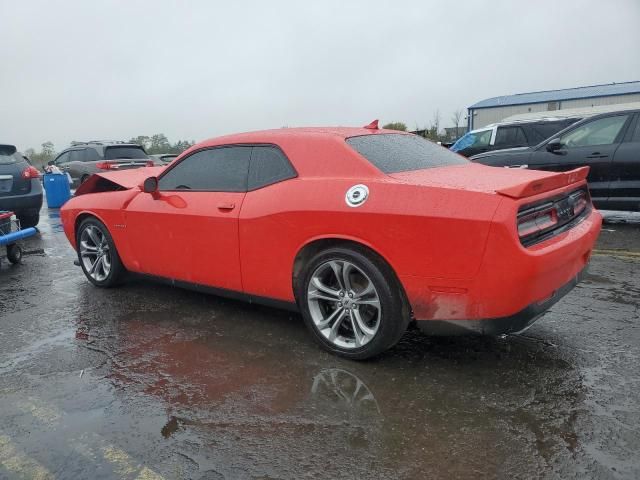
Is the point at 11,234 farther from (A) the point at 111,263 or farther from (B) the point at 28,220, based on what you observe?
(B) the point at 28,220

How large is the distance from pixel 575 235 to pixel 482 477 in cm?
167

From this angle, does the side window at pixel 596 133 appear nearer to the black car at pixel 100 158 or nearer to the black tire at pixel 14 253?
the black tire at pixel 14 253

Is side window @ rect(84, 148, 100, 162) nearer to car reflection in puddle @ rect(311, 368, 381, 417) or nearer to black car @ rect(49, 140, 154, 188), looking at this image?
black car @ rect(49, 140, 154, 188)

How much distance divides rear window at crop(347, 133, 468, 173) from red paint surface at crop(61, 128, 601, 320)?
11 centimetres

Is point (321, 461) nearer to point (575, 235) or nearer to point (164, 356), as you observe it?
point (164, 356)

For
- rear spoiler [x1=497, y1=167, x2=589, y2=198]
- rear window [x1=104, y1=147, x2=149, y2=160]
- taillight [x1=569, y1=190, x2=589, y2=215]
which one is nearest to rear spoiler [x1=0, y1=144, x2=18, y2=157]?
rear window [x1=104, y1=147, x2=149, y2=160]

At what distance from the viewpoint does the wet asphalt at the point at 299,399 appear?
2.39 m

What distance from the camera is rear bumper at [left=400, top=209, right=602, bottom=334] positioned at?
2760 millimetres

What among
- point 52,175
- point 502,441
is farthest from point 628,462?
point 52,175

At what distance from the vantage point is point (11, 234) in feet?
20.6

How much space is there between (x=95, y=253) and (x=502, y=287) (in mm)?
4039

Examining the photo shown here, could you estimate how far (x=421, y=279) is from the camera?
3.02 m

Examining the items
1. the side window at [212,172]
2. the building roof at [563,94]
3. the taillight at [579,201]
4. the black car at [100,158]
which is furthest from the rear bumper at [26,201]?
the building roof at [563,94]

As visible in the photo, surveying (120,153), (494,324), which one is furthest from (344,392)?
(120,153)
